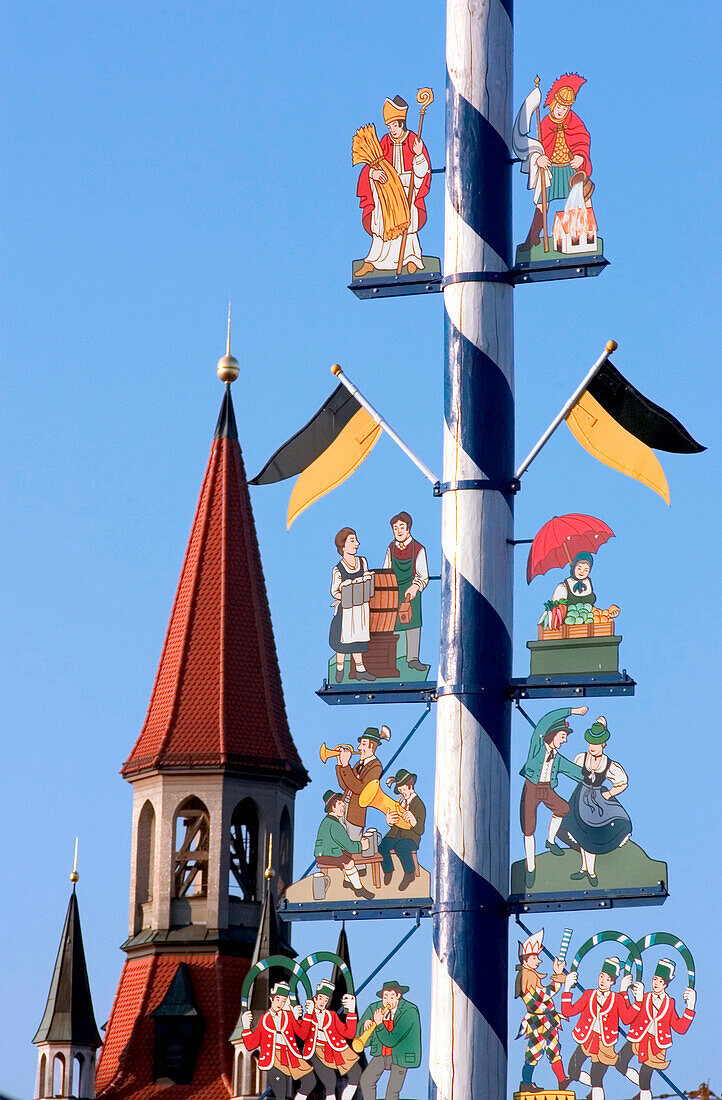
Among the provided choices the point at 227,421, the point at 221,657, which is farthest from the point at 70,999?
the point at 227,421

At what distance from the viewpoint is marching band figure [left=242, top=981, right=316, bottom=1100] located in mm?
15484

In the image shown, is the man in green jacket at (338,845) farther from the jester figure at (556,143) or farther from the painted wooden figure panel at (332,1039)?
the jester figure at (556,143)

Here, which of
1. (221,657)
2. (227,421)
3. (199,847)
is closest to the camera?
(199,847)

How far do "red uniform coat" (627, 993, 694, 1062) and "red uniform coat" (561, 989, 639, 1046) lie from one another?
0.05 meters

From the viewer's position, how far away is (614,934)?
1502 centimetres

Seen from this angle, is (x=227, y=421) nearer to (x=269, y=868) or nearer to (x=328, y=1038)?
(x=269, y=868)

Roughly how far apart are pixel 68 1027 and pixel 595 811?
2623cm

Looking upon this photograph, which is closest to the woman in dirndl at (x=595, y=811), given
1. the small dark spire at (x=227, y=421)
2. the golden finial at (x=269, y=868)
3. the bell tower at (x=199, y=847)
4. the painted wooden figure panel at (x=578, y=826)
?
the painted wooden figure panel at (x=578, y=826)

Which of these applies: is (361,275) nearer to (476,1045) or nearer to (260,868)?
(476,1045)

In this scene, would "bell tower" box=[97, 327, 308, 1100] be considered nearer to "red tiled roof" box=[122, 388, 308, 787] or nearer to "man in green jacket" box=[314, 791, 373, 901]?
"red tiled roof" box=[122, 388, 308, 787]

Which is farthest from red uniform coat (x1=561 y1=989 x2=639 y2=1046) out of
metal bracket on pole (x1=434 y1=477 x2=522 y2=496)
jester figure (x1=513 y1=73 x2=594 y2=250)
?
jester figure (x1=513 y1=73 x2=594 y2=250)

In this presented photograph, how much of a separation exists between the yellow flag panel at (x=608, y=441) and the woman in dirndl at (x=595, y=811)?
149 cm

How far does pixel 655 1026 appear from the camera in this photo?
14.9 metres

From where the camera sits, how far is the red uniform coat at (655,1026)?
14859 mm
